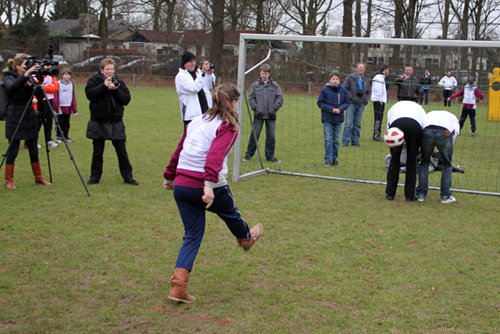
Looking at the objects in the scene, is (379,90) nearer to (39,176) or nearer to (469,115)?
(469,115)

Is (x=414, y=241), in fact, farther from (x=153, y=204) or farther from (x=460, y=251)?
(x=153, y=204)

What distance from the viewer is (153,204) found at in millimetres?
7324

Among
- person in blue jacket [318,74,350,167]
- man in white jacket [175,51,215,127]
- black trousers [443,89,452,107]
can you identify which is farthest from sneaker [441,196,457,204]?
black trousers [443,89,452,107]

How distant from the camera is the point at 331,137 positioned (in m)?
10.1

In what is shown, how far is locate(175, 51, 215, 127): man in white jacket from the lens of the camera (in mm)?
8211

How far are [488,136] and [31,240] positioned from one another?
13207 mm

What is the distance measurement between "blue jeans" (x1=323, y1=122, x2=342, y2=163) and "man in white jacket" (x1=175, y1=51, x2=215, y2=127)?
2549mm

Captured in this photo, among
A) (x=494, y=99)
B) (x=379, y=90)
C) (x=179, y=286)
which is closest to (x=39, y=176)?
(x=179, y=286)

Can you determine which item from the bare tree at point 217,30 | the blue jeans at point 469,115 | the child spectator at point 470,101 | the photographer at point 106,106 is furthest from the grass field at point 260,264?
the bare tree at point 217,30

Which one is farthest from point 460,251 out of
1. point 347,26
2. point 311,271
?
point 347,26

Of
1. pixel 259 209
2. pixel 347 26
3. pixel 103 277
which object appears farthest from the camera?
pixel 347 26

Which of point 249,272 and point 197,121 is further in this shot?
point 249,272

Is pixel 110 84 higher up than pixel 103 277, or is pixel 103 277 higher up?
pixel 110 84

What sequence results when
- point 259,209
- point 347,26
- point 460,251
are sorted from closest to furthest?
point 460,251 → point 259,209 → point 347,26
